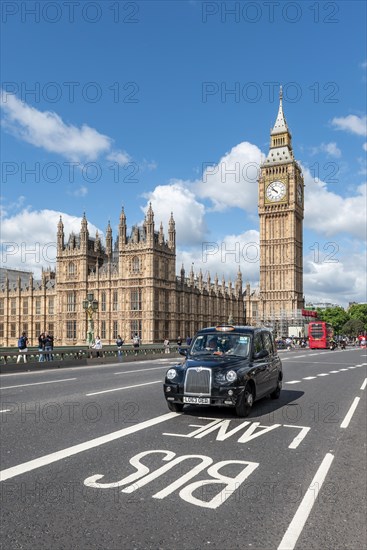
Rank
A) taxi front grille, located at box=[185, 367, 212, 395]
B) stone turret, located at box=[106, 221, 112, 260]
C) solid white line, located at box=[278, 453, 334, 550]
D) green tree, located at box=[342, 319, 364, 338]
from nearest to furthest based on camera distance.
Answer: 1. solid white line, located at box=[278, 453, 334, 550]
2. taxi front grille, located at box=[185, 367, 212, 395]
3. stone turret, located at box=[106, 221, 112, 260]
4. green tree, located at box=[342, 319, 364, 338]

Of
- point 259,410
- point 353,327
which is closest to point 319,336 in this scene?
point 259,410

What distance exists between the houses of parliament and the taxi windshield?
193 feet

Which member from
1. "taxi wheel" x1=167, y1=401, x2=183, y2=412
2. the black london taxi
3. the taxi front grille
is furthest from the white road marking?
"taxi wheel" x1=167, y1=401, x2=183, y2=412

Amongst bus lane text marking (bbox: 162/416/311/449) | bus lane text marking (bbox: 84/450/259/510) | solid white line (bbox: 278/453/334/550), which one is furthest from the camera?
bus lane text marking (bbox: 162/416/311/449)

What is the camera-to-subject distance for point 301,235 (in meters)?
118

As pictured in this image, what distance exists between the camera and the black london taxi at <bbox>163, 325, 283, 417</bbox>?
9641 millimetres

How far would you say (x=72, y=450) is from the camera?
23.6ft

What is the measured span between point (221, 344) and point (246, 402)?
160cm

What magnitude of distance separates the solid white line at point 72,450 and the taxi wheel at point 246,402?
153 cm

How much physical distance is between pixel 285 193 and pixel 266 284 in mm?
20844

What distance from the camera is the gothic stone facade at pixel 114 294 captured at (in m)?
72.1

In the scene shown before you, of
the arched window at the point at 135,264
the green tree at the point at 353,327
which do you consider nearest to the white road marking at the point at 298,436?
the arched window at the point at 135,264

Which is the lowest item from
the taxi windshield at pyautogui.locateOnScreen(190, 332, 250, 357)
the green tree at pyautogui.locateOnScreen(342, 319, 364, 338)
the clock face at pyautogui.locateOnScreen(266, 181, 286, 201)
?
the green tree at pyautogui.locateOnScreen(342, 319, 364, 338)

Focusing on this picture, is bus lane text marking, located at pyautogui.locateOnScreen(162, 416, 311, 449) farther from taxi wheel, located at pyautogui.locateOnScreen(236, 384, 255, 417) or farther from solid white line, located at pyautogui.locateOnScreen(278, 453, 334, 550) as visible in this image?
solid white line, located at pyautogui.locateOnScreen(278, 453, 334, 550)
